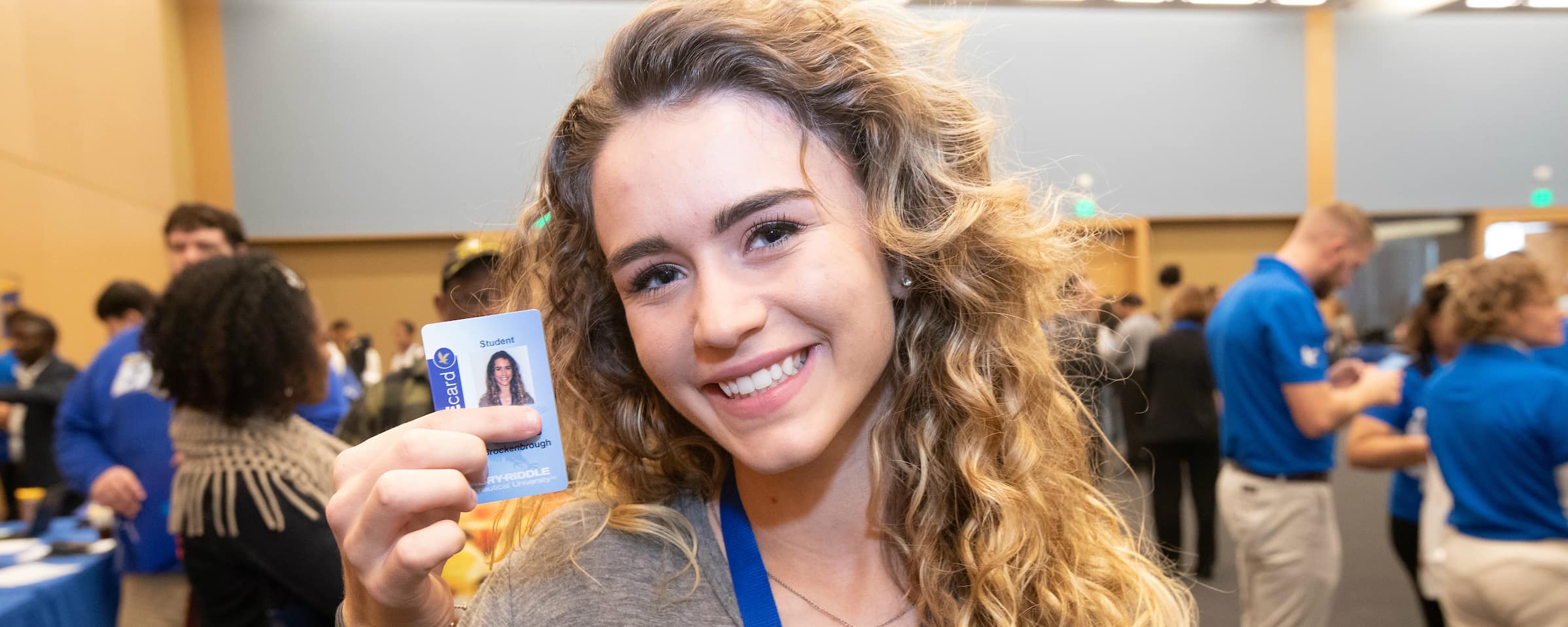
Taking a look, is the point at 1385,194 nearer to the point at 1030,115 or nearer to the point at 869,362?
the point at 1030,115

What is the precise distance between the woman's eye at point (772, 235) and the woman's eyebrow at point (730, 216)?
29mm

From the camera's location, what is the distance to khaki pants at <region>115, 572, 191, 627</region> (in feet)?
8.31

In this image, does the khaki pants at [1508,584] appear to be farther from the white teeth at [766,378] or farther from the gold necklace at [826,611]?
the white teeth at [766,378]

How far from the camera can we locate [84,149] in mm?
6660

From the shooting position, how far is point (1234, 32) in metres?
10.0

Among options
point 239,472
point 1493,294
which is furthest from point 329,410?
point 1493,294

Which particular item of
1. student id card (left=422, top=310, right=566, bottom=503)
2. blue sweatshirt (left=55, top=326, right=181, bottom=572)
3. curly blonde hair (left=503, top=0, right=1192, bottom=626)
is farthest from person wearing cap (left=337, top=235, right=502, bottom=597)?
student id card (left=422, top=310, right=566, bottom=503)

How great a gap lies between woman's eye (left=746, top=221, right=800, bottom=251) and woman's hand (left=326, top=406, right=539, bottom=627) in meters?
0.32

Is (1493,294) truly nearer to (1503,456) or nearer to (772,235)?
(1503,456)

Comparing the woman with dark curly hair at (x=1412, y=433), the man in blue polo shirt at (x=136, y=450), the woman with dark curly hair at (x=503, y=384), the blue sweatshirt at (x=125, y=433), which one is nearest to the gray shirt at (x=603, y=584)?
the woman with dark curly hair at (x=503, y=384)

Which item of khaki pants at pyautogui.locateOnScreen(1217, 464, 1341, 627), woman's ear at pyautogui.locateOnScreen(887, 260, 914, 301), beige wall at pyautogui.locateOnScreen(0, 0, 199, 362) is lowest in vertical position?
khaki pants at pyautogui.locateOnScreen(1217, 464, 1341, 627)

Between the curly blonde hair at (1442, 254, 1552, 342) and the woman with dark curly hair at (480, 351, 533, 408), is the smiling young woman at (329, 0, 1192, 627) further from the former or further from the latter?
the curly blonde hair at (1442, 254, 1552, 342)

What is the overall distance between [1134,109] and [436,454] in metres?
10.1

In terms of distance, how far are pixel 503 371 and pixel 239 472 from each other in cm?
138
